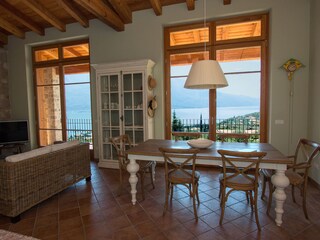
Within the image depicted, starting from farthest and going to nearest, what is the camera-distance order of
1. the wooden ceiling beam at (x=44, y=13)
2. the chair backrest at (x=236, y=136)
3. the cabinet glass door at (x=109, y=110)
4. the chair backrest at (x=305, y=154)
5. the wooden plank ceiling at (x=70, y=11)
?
the cabinet glass door at (x=109, y=110), the wooden ceiling beam at (x=44, y=13), the wooden plank ceiling at (x=70, y=11), the chair backrest at (x=236, y=136), the chair backrest at (x=305, y=154)

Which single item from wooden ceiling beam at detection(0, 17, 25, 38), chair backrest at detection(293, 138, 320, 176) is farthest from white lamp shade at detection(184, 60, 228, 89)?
wooden ceiling beam at detection(0, 17, 25, 38)

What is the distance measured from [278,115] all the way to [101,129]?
3638 mm

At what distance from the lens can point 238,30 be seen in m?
4.05

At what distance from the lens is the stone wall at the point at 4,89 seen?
570 cm

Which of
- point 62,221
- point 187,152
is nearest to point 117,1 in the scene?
point 187,152

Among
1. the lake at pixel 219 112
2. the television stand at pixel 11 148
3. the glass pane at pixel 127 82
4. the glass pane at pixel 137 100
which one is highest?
the glass pane at pixel 127 82

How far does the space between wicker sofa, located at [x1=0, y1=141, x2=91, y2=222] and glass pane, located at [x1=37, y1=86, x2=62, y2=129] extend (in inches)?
104

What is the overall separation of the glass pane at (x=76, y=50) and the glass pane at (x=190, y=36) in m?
2.27

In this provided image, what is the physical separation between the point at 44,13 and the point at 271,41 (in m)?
4.63

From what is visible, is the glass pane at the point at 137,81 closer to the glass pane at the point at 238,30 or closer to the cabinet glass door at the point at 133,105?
the cabinet glass door at the point at 133,105

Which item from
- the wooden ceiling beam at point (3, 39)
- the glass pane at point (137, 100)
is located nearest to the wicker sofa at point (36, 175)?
the glass pane at point (137, 100)

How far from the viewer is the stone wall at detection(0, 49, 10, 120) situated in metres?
5.70

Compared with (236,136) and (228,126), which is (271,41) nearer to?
(228,126)

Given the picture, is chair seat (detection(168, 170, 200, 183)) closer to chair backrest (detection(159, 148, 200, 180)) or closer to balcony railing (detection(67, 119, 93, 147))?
chair backrest (detection(159, 148, 200, 180))
